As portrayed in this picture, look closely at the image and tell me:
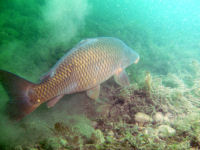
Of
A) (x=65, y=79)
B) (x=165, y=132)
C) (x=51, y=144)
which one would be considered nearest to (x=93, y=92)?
(x=65, y=79)

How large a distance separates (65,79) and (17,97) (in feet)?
2.79

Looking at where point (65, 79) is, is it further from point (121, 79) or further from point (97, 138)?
point (121, 79)

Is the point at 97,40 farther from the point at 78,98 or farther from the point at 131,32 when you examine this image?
the point at 131,32

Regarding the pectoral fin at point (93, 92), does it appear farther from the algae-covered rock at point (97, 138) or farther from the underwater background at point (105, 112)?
the algae-covered rock at point (97, 138)

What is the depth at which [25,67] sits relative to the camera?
4613 millimetres

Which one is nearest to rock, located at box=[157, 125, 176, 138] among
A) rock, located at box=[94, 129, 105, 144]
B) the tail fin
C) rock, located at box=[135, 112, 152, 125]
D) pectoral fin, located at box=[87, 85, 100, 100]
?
rock, located at box=[135, 112, 152, 125]

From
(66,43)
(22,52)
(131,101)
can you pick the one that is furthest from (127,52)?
(22,52)

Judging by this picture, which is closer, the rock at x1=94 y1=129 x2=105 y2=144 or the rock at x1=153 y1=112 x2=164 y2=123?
Answer: the rock at x1=94 y1=129 x2=105 y2=144

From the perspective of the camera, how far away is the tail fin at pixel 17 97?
2.18 m

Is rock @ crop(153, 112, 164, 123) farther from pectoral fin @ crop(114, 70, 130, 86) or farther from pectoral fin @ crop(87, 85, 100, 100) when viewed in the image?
pectoral fin @ crop(87, 85, 100, 100)

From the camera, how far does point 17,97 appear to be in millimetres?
2223

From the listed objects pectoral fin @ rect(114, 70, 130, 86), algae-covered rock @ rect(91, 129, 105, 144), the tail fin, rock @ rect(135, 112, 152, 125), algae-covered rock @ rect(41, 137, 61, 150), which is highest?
pectoral fin @ rect(114, 70, 130, 86)

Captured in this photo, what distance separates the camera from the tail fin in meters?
2.18

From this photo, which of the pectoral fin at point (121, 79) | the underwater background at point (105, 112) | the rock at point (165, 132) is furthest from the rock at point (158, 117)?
the pectoral fin at point (121, 79)
